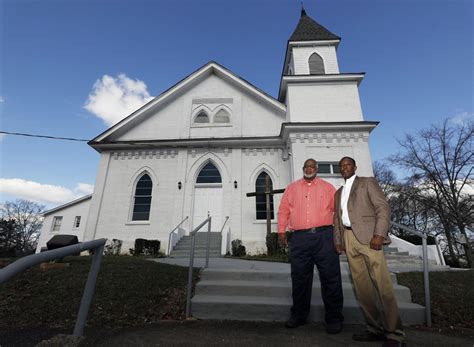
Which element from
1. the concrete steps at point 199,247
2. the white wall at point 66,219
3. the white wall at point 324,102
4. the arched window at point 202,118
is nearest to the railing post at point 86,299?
the concrete steps at point 199,247

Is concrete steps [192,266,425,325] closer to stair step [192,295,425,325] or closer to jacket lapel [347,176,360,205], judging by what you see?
stair step [192,295,425,325]

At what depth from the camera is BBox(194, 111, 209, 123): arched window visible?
12.4 m

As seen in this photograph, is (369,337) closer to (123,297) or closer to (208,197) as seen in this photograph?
(123,297)

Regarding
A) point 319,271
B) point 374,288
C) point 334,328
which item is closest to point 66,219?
point 319,271

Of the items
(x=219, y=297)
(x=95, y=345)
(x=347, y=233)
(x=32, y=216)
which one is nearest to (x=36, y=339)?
(x=95, y=345)

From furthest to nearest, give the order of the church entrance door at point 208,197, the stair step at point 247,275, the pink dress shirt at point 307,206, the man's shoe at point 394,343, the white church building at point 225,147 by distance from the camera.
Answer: the church entrance door at point 208,197
the white church building at point 225,147
the stair step at point 247,275
the pink dress shirt at point 307,206
the man's shoe at point 394,343

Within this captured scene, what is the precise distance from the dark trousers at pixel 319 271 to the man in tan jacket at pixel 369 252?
0.48ft

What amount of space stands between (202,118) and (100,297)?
10.3 meters

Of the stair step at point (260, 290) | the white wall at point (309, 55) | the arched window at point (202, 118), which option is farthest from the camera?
the arched window at point (202, 118)

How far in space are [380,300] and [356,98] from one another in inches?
406

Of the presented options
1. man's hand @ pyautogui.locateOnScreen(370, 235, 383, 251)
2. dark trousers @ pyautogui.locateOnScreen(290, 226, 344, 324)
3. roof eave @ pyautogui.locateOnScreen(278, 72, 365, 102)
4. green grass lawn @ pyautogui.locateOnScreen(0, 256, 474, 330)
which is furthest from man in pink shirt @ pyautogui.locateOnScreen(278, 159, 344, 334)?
roof eave @ pyautogui.locateOnScreen(278, 72, 365, 102)

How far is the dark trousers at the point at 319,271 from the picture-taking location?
8.57 feet

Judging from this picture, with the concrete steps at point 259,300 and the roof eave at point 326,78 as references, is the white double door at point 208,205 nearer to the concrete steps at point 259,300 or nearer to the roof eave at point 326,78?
the roof eave at point 326,78

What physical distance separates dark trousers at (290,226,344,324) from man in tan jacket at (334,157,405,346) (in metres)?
0.15
